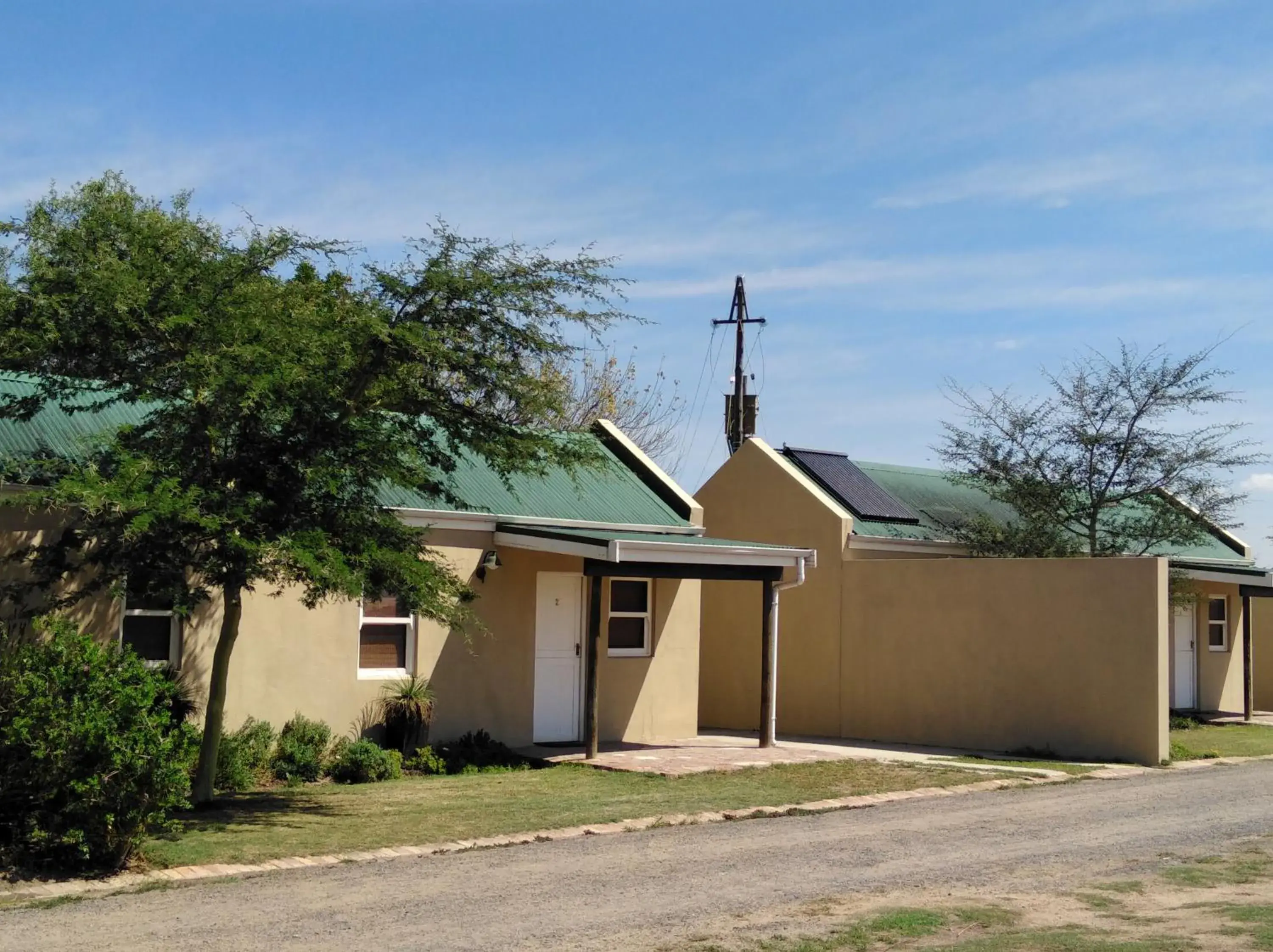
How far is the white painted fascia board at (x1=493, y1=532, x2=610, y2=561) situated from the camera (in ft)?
49.6

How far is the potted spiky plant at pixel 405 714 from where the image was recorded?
15047 millimetres

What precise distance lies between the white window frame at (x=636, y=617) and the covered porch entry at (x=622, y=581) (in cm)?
1

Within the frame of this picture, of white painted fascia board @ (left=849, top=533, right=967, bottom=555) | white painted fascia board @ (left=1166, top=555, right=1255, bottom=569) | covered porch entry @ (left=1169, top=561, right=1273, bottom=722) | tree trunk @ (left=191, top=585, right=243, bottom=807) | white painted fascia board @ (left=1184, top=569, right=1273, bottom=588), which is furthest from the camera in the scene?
white painted fascia board @ (left=1166, top=555, right=1255, bottom=569)

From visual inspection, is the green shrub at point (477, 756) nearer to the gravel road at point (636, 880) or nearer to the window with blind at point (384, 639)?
the window with blind at point (384, 639)

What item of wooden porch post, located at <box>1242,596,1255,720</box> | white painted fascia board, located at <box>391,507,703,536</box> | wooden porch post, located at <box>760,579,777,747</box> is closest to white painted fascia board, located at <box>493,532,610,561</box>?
white painted fascia board, located at <box>391,507,703,536</box>

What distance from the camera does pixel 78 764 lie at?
29.3 feet

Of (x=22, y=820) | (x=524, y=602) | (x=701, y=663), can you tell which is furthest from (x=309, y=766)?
(x=701, y=663)

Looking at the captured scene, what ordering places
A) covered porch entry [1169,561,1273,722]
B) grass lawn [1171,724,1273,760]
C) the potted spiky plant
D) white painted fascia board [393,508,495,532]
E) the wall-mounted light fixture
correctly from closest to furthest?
the potted spiky plant
white painted fascia board [393,508,495,532]
the wall-mounted light fixture
grass lawn [1171,724,1273,760]
covered porch entry [1169,561,1273,722]

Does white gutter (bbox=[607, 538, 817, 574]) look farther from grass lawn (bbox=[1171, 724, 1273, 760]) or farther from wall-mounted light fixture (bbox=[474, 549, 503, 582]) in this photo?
grass lawn (bbox=[1171, 724, 1273, 760])

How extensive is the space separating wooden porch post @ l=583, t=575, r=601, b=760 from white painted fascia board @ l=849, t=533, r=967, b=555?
547cm

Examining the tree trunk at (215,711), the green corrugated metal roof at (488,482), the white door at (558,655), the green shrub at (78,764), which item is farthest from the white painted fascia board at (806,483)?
the green shrub at (78,764)

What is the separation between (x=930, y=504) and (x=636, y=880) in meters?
14.6

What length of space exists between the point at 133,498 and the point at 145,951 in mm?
3595

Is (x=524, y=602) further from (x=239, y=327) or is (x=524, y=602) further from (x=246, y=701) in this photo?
(x=239, y=327)
